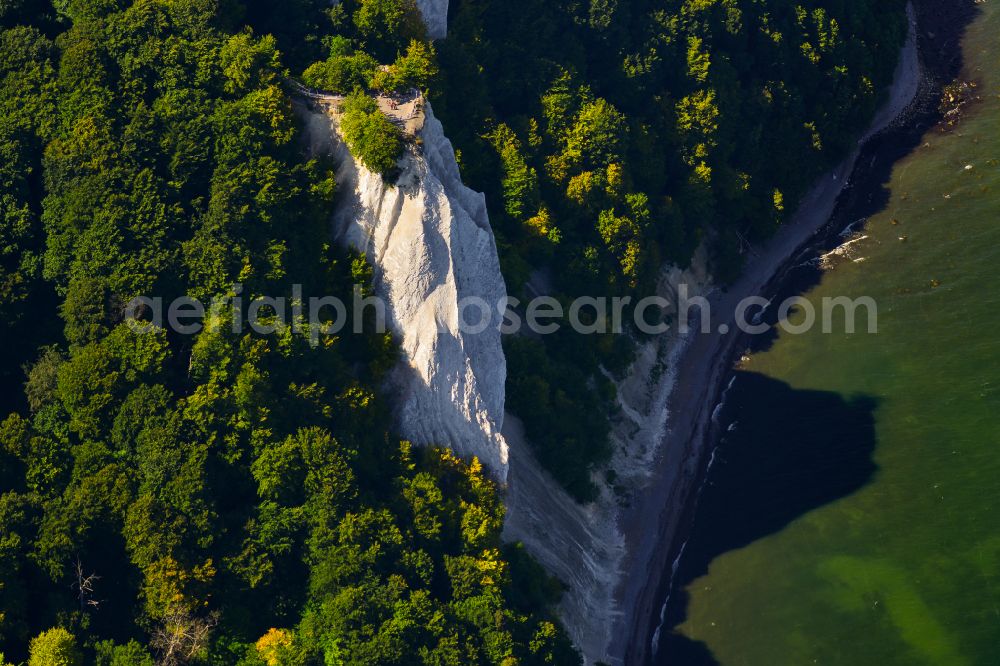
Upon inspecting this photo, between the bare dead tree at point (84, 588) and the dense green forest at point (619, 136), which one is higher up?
the dense green forest at point (619, 136)

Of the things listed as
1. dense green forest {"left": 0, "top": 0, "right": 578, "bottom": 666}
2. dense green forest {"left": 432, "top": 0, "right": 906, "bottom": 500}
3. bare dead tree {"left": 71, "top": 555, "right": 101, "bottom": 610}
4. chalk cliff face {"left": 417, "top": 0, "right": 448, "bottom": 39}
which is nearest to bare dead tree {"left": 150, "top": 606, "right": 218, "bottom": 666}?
dense green forest {"left": 0, "top": 0, "right": 578, "bottom": 666}

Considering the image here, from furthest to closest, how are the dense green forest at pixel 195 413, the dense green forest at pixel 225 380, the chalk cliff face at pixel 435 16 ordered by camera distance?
1. the chalk cliff face at pixel 435 16
2. the dense green forest at pixel 225 380
3. the dense green forest at pixel 195 413

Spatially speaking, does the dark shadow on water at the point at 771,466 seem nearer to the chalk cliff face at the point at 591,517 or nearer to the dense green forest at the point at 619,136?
the chalk cliff face at the point at 591,517

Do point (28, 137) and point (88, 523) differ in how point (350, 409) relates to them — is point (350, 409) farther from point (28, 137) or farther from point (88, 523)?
point (28, 137)

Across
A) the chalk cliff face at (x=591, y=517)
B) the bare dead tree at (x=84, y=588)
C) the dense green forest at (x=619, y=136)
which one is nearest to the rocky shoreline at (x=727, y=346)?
the chalk cliff face at (x=591, y=517)

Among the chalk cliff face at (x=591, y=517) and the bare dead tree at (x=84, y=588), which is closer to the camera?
the bare dead tree at (x=84, y=588)

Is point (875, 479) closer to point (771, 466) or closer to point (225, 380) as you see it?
point (771, 466)
